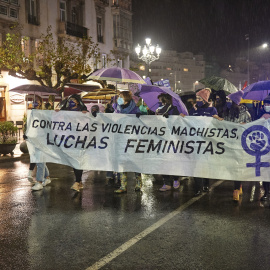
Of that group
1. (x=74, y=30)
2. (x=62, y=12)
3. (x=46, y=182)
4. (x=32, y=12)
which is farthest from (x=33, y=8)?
(x=46, y=182)

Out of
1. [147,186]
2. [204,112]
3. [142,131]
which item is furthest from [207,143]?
[147,186]

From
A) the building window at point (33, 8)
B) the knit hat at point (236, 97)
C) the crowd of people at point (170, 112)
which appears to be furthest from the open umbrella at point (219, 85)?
the building window at point (33, 8)

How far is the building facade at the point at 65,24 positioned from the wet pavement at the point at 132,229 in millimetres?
20366

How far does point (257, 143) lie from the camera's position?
288 inches

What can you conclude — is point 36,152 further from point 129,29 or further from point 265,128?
point 129,29

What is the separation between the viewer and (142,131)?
7977 millimetres

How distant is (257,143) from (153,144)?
191cm

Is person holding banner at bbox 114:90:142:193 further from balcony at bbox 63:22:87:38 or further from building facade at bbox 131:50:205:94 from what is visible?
building facade at bbox 131:50:205:94

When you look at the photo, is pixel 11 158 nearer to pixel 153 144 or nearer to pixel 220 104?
pixel 153 144

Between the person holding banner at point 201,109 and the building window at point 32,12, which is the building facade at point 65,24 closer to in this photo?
the building window at point 32,12

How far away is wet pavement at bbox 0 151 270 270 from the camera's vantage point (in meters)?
4.58

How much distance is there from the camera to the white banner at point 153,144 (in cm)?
738

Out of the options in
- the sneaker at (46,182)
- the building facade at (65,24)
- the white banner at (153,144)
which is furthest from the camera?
the building facade at (65,24)

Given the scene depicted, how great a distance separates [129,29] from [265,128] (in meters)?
39.6
